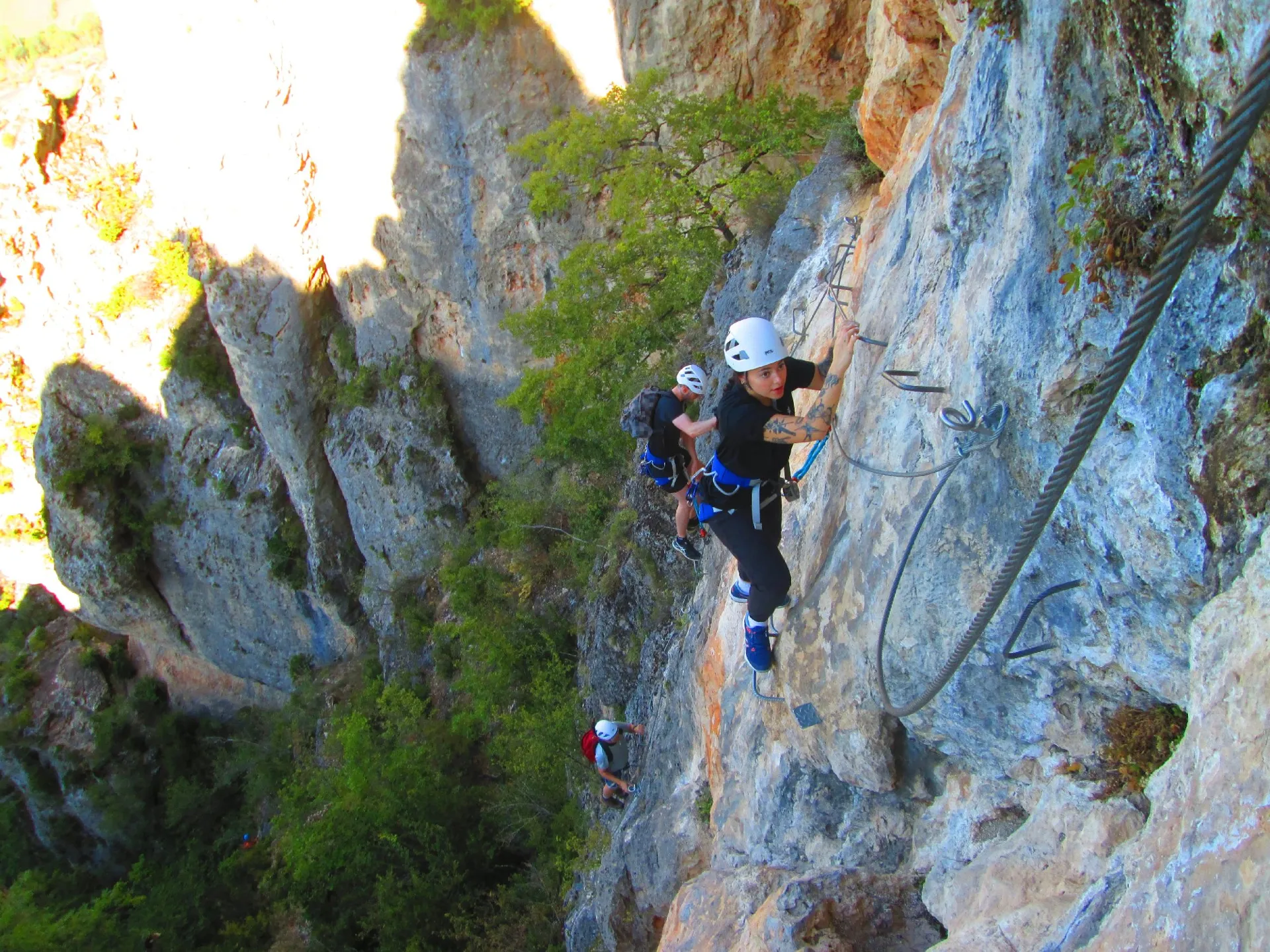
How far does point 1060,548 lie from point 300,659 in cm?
2116

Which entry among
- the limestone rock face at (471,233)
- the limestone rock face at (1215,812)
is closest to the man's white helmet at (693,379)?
the limestone rock face at (1215,812)

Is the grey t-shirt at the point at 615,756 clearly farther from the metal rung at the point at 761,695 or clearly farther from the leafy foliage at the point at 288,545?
the leafy foliage at the point at 288,545

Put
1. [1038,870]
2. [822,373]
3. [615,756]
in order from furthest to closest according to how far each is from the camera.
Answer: [615,756] → [822,373] → [1038,870]

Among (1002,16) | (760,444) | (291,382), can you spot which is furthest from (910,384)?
(291,382)

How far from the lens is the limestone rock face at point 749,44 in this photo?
11.1 meters

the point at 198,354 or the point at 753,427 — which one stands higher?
the point at 198,354

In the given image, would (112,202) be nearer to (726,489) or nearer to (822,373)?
(726,489)

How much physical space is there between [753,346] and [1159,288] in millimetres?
2212

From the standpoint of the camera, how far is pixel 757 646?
5004 millimetres

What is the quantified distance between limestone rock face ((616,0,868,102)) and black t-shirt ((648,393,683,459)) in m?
7.26

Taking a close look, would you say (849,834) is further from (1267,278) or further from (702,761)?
(1267,278)

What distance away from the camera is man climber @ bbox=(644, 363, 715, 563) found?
5738mm

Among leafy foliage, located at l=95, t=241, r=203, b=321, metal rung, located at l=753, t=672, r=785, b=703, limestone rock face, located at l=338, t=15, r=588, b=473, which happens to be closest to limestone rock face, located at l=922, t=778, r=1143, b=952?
metal rung, located at l=753, t=672, r=785, b=703

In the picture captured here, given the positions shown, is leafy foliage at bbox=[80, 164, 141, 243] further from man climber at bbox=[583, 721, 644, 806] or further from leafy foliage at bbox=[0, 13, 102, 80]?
leafy foliage at bbox=[0, 13, 102, 80]
